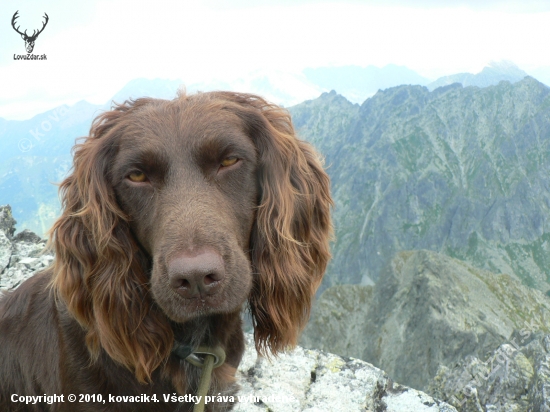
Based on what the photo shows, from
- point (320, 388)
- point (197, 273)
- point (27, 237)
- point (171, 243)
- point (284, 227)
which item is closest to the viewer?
point (197, 273)

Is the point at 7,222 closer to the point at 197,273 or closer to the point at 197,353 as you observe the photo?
the point at 197,353

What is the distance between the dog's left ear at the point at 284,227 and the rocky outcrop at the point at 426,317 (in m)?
66.4

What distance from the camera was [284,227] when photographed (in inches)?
147

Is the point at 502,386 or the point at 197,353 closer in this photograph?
the point at 197,353

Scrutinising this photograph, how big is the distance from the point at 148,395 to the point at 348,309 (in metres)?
104

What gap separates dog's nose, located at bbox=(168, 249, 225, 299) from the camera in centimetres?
289

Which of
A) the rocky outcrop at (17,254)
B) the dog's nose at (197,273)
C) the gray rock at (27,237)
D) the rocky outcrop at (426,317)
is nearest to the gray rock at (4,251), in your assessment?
the rocky outcrop at (17,254)

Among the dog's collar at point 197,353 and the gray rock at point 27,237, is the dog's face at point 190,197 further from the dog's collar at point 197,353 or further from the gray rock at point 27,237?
the gray rock at point 27,237

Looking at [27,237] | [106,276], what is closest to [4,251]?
[27,237]

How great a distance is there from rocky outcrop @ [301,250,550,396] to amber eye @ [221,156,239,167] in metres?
67.5

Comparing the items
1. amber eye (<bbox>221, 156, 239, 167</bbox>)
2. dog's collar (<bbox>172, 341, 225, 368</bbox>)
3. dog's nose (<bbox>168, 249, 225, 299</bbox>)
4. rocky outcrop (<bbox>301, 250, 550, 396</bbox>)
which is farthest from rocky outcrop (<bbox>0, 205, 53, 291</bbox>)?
rocky outcrop (<bbox>301, 250, 550, 396</bbox>)

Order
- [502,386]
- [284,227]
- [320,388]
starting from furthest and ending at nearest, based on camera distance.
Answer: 1. [502,386]
2. [320,388]
3. [284,227]

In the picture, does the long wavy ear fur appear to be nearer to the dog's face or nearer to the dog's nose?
the dog's face

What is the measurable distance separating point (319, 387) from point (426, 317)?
257 ft
